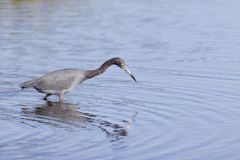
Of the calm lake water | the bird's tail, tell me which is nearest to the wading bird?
the bird's tail

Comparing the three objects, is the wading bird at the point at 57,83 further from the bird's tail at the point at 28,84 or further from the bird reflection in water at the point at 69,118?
the bird reflection in water at the point at 69,118

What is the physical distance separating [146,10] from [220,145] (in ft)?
66.5

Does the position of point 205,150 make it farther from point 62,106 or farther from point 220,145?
Answer: point 62,106

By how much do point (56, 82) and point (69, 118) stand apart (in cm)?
226

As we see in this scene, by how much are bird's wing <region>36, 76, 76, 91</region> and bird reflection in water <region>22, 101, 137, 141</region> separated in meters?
0.59

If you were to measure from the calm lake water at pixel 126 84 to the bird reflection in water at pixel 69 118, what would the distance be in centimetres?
2

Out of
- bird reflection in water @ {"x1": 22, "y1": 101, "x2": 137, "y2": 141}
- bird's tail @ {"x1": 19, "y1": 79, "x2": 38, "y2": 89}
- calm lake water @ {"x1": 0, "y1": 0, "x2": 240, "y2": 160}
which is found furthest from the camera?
bird's tail @ {"x1": 19, "y1": 79, "x2": 38, "y2": 89}

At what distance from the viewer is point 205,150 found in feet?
43.2

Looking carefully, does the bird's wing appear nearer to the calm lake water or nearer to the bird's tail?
the bird's tail

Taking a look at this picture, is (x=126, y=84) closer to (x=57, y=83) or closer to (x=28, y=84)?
(x=57, y=83)

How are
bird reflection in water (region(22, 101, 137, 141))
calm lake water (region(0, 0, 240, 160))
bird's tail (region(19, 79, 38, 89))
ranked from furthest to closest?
1. bird's tail (region(19, 79, 38, 89))
2. bird reflection in water (region(22, 101, 137, 141))
3. calm lake water (region(0, 0, 240, 160))

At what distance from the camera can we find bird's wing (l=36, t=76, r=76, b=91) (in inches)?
701

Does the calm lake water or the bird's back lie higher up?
the bird's back

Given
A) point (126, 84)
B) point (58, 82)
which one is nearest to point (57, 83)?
point (58, 82)
